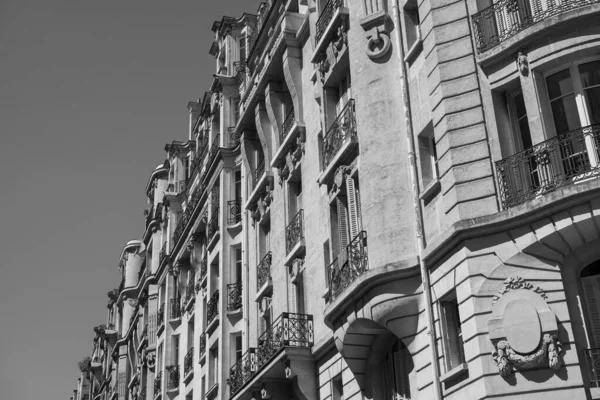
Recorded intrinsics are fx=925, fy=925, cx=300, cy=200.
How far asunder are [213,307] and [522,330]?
20.7m

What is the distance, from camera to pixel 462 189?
16891 millimetres

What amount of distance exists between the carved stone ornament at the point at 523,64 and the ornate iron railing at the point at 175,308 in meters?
27.5

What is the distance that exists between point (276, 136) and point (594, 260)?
1522cm

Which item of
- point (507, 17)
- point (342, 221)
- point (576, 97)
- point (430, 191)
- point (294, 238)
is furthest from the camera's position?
point (294, 238)

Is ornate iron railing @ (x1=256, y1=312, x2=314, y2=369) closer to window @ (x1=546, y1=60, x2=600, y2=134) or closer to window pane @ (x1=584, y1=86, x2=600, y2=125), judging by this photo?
window @ (x1=546, y1=60, x2=600, y2=134)

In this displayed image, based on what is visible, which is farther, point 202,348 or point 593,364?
point 202,348

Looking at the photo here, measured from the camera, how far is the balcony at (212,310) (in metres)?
34.1

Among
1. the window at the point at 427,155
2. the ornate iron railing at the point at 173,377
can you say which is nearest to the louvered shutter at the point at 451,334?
the window at the point at 427,155

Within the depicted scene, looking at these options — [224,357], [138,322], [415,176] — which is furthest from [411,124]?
[138,322]

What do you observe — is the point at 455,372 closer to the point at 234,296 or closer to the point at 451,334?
the point at 451,334

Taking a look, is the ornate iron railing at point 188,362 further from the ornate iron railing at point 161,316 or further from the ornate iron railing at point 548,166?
the ornate iron railing at point 548,166

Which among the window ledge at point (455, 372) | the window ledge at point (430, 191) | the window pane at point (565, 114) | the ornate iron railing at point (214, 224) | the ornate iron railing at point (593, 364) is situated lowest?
the ornate iron railing at point (593, 364)

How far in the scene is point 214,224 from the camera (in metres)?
36.2

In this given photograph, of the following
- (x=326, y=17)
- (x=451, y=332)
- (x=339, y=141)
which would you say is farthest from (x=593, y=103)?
(x=326, y=17)
